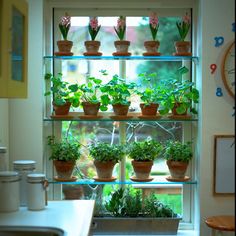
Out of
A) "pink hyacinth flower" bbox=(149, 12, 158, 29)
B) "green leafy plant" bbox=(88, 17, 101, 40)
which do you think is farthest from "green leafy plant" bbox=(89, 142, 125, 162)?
"pink hyacinth flower" bbox=(149, 12, 158, 29)

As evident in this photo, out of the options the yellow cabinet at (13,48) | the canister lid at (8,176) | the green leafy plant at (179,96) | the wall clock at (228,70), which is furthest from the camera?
the green leafy plant at (179,96)

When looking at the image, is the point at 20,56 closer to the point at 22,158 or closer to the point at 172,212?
the point at 22,158

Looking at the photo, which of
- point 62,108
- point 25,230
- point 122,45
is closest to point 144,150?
point 62,108

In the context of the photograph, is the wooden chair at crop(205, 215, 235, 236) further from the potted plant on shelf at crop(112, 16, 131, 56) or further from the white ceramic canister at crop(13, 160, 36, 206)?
the potted plant on shelf at crop(112, 16, 131, 56)

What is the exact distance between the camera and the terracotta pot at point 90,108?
3205 mm

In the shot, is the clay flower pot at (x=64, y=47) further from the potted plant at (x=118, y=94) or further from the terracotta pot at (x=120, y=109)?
the terracotta pot at (x=120, y=109)

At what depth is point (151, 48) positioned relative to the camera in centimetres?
321

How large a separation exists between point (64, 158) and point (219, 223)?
3.57ft

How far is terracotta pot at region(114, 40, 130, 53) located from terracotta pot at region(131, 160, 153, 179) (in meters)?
0.76

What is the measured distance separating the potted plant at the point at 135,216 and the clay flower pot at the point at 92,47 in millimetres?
952

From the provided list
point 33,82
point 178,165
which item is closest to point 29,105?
point 33,82

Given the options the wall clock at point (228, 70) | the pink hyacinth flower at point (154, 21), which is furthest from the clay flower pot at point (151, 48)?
the wall clock at point (228, 70)

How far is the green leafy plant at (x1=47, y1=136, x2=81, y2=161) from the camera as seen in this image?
317cm

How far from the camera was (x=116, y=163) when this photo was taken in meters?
3.24
